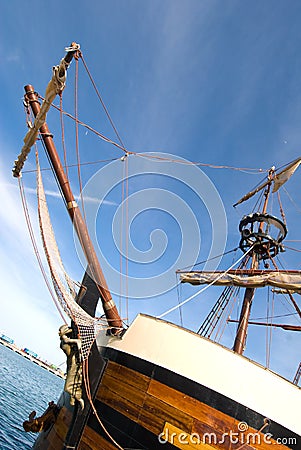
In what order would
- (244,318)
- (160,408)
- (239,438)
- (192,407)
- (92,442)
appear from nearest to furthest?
(239,438) → (192,407) → (160,408) → (92,442) → (244,318)

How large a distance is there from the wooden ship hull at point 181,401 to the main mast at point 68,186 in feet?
4.03

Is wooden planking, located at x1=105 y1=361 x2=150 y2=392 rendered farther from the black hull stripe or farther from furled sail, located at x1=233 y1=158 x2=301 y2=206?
furled sail, located at x1=233 y1=158 x2=301 y2=206

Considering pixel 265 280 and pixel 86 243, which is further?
pixel 265 280

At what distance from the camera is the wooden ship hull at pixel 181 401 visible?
18.2ft

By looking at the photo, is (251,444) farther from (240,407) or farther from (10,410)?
(10,410)

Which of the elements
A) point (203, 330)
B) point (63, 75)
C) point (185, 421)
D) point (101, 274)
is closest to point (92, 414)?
point (185, 421)

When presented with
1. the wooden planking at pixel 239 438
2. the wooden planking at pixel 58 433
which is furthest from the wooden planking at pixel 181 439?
the wooden planking at pixel 58 433

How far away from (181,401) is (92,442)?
6.93 feet

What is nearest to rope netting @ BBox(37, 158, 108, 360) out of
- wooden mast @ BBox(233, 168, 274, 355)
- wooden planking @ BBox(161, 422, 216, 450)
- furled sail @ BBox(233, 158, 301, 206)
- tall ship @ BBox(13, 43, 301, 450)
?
tall ship @ BBox(13, 43, 301, 450)

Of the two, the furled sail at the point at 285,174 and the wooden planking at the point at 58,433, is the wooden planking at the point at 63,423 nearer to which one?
the wooden planking at the point at 58,433

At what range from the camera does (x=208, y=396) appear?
5816 mm

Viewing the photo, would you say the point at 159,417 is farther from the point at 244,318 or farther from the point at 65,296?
the point at 244,318

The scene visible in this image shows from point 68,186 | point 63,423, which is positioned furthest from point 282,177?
point 63,423

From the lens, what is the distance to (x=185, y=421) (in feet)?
18.6
